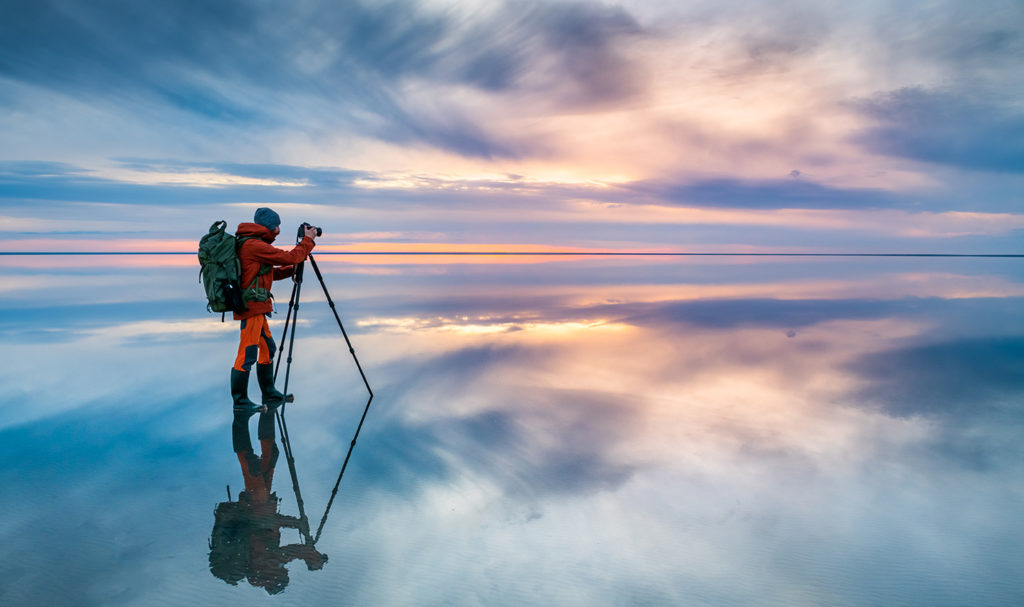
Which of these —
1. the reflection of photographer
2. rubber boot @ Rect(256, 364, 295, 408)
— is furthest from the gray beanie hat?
the reflection of photographer

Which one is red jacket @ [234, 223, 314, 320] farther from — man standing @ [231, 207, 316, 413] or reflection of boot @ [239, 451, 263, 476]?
reflection of boot @ [239, 451, 263, 476]

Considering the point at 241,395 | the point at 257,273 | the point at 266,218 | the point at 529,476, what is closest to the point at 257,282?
the point at 257,273

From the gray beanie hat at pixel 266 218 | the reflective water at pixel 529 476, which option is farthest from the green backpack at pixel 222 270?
the reflective water at pixel 529 476

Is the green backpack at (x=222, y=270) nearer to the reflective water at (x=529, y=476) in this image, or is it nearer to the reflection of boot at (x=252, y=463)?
the reflective water at (x=529, y=476)

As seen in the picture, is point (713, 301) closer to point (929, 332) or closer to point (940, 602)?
point (929, 332)

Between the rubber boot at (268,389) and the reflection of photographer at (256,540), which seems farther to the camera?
the rubber boot at (268,389)

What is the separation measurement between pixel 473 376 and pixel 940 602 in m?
6.91

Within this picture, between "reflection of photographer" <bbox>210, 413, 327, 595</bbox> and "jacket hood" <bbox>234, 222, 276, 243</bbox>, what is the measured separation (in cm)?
309

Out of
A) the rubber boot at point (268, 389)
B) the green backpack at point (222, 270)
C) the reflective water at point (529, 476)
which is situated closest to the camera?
the reflective water at point (529, 476)

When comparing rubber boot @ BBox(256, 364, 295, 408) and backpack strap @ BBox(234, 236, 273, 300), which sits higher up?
backpack strap @ BBox(234, 236, 273, 300)

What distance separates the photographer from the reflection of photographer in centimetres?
393

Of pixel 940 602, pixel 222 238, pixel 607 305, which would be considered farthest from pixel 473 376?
pixel 607 305

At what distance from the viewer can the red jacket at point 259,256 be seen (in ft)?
24.1

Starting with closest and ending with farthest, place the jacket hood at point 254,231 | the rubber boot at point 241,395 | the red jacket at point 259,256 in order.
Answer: the red jacket at point 259,256
the jacket hood at point 254,231
the rubber boot at point 241,395
